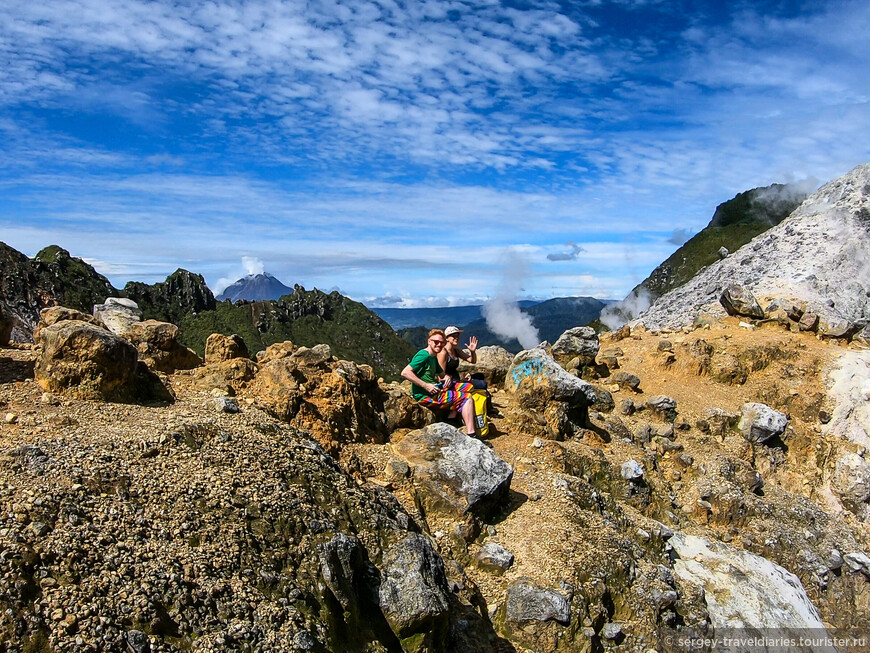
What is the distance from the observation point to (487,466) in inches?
438

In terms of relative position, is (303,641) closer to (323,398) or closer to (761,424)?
(323,398)

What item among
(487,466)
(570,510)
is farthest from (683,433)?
→ (487,466)

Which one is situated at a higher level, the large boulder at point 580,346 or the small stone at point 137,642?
the large boulder at point 580,346

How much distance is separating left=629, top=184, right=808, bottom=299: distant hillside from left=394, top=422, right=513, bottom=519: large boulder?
67884 mm

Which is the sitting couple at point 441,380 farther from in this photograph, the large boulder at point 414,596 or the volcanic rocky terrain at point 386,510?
the large boulder at point 414,596

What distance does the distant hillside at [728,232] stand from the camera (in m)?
76.8

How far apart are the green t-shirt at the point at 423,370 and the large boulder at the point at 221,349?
410 centimetres

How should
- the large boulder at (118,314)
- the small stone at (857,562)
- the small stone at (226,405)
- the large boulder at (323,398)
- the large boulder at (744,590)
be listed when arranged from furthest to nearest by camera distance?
1. the large boulder at (118,314)
2. the small stone at (857,562)
3. the large boulder at (323,398)
4. the large boulder at (744,590)
5. the small stone at (226,405)

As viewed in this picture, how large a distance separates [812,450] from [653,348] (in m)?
6.67

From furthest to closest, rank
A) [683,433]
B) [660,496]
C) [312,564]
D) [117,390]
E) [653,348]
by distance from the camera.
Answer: [653,348]
[683,433]
[660,496]
[117,390]
[312,564]

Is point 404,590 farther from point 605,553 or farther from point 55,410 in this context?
point 55,410

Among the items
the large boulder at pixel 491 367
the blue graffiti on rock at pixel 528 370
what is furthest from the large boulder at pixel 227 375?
the blue graffiti on rock at pixel 528 370

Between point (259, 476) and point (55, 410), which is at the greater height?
point (55, 410)

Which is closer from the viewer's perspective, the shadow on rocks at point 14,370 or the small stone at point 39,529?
the small stone at point 39,529
